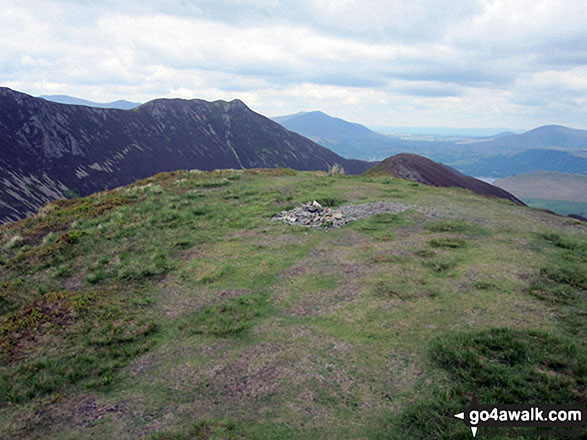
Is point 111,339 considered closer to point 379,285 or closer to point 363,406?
point 363,406

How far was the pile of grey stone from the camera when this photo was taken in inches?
761

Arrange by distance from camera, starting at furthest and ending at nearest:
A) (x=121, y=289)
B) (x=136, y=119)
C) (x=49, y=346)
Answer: (x=136, y=119) → (x=121, y=289) → (x=49, y=346)

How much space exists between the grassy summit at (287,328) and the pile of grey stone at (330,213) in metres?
1.43

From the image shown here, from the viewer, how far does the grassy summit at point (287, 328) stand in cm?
641

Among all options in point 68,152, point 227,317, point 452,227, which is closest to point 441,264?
point 452,227

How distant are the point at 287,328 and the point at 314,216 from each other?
11.5 metres

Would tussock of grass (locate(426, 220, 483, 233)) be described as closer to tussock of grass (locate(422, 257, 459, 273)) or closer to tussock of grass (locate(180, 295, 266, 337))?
tussock of grass (locate(422, 257, 459, 273))

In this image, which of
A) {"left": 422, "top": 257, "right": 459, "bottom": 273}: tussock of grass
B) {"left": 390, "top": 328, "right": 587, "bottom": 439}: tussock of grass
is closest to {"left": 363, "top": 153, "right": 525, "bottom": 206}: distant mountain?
{"left": 422, "top": 257, "right": 459, "bottom": 273}: tussock of grass

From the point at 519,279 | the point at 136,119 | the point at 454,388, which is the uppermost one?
the point at 136,119

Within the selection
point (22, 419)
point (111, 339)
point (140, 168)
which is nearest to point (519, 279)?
point (111, 339)

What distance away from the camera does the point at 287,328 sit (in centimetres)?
942

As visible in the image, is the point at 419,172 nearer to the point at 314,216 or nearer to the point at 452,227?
the point at 452,227

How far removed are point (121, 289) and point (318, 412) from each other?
9.24 metres

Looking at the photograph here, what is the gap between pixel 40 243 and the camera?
17.5 metres
